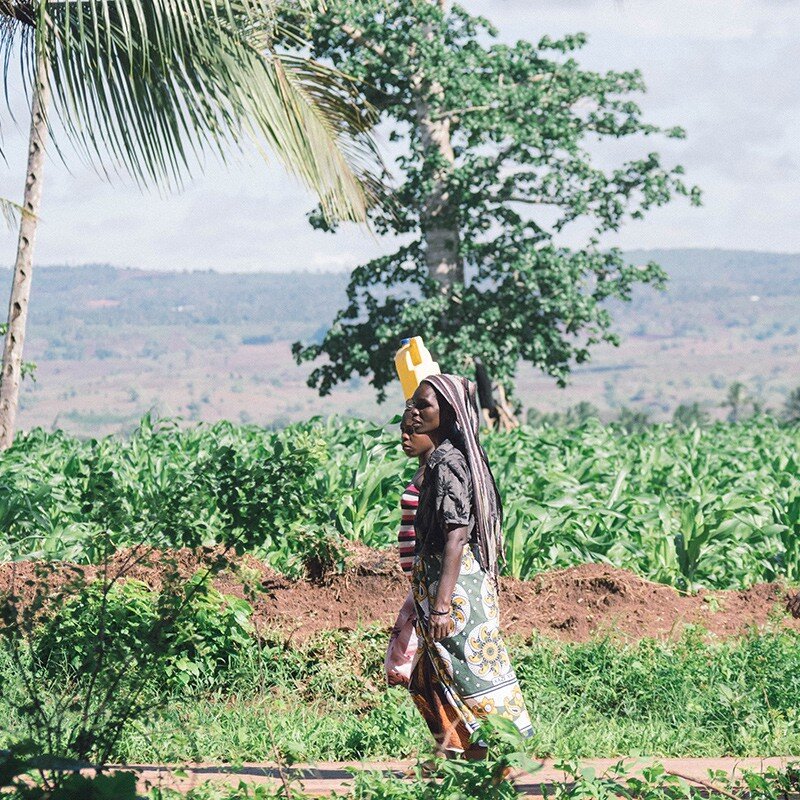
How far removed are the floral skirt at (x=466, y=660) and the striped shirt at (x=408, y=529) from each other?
12.5 inches

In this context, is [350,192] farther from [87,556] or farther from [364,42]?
[364,42]

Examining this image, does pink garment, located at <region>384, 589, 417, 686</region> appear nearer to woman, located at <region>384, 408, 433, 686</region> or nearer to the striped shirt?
woman, located at <region>384, 408, 433, 686</region>

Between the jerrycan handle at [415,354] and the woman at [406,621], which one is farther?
the jerrycan handle at [415,354]

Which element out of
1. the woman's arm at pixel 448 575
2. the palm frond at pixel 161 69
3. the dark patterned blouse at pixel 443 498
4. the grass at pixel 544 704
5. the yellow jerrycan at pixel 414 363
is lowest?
the grass at pixel 544 704

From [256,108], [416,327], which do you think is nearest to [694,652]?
[256,108]

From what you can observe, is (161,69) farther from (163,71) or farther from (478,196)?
(478,196)

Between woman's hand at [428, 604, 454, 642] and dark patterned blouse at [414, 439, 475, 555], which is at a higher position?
dark patterned blouse at [414, 439, 475, 555]

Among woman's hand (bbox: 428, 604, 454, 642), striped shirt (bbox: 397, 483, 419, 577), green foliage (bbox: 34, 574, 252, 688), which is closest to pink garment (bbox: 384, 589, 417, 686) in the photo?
striped shirt (bbox: 397, 483, 419, 577)

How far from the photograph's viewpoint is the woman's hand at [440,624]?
15.4 ft

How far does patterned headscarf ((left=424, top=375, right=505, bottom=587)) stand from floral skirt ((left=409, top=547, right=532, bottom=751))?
3.2 inches

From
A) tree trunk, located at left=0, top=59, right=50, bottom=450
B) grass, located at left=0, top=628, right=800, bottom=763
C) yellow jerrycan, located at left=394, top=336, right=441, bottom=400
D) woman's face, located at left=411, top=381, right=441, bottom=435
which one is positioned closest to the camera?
woman's face, located at left=411, top=381, right=441, bottom=435

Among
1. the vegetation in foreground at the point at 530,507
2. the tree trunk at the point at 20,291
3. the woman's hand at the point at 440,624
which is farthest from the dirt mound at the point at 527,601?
the tree trunk at the point at 20,291

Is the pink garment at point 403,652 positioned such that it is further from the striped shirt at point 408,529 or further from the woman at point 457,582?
the woman at point 457,582

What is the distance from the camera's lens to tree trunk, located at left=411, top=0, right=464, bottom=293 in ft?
68.7
